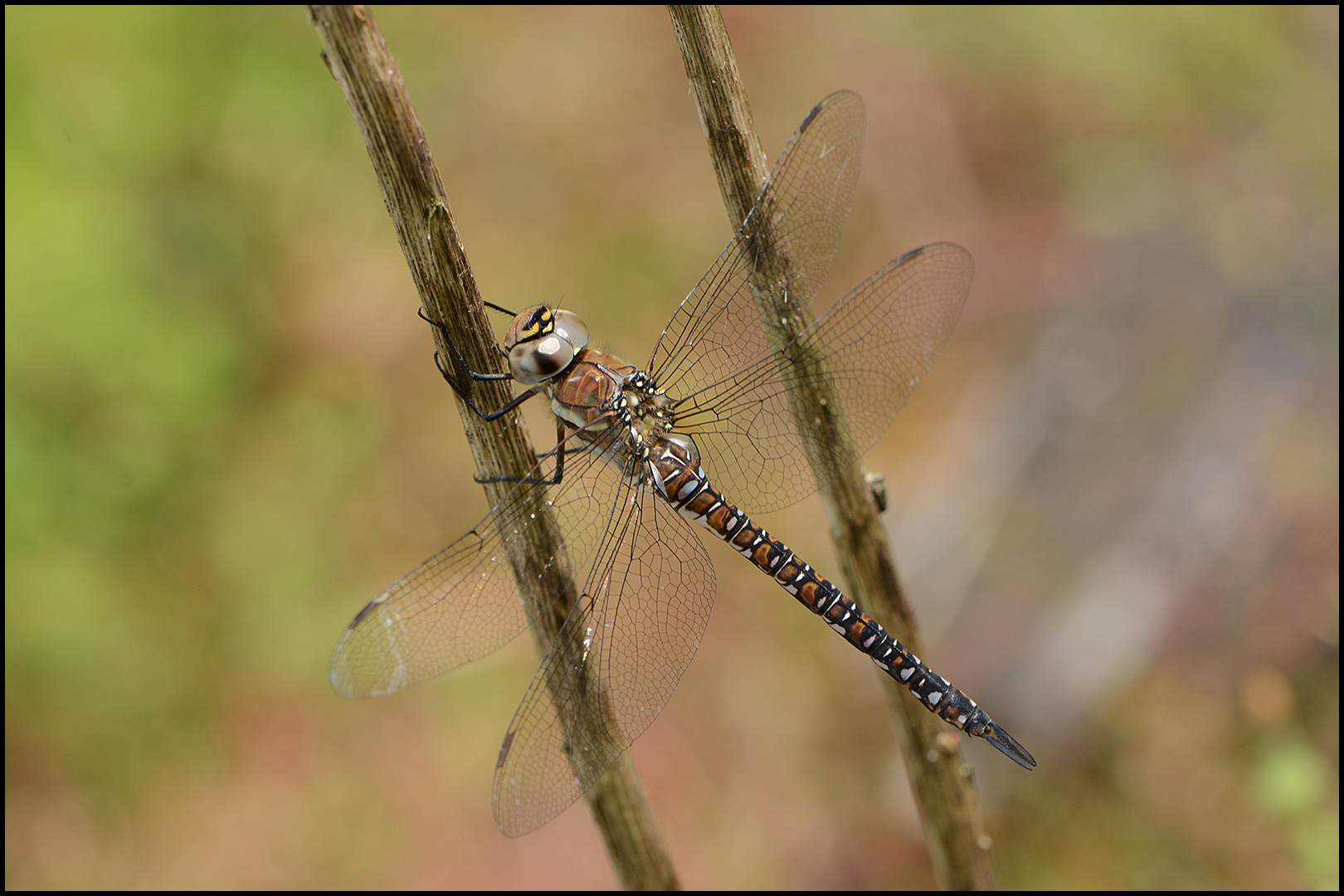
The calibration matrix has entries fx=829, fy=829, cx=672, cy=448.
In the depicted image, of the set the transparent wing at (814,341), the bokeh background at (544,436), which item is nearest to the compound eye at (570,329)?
the transparent wing at (814,341)

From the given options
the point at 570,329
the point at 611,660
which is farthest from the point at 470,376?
the point at 611,660

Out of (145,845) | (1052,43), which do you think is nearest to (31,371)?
(145,845)

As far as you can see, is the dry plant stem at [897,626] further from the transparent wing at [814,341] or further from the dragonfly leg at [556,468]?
the dragonfly leg at [556,468]

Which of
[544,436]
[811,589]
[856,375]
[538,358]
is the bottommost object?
[811,589]

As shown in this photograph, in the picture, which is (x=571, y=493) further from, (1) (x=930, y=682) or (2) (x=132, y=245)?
(2) (x=132, y=245)

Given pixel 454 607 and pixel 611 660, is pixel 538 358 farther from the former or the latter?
pixel 611 660

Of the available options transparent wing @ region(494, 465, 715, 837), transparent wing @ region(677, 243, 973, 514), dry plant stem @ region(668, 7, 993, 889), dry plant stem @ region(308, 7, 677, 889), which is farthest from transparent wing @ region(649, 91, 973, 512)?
dry plant stem @ region(308, 7, 677, 889)
